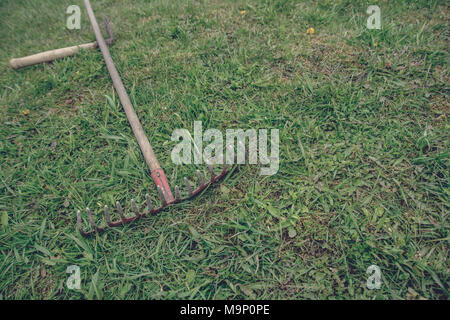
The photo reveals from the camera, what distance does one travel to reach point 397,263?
5.49 ft

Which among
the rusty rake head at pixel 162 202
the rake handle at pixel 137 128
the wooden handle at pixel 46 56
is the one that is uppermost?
the wooden handle at pixel 46 56

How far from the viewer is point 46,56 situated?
2.97 metres

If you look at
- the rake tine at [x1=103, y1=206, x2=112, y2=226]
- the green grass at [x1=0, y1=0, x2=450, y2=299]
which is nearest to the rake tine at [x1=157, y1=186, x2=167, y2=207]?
the green grass at [x1=0, y1=0, x2=450, y2=299]

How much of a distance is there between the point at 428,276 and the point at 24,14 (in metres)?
5.27

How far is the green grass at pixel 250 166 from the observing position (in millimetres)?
1745

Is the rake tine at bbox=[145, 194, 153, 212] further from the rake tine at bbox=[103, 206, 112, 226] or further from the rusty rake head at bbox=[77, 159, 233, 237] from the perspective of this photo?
the rake tine at bbox=[103, 206, 112, 226]

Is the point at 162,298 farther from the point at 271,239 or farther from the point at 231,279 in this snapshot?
the point at 271,239

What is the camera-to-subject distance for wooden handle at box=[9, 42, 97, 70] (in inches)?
115

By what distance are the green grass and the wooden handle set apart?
87 millimetres

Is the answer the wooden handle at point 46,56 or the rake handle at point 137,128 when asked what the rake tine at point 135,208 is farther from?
the wooden handle at point 46,56

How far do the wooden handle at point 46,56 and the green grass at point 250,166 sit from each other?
9cm

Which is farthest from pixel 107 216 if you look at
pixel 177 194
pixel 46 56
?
pixel 46 56

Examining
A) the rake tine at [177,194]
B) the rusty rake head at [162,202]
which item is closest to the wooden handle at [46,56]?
the rusty rake head at [162,202]

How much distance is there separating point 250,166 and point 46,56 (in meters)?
2.52
